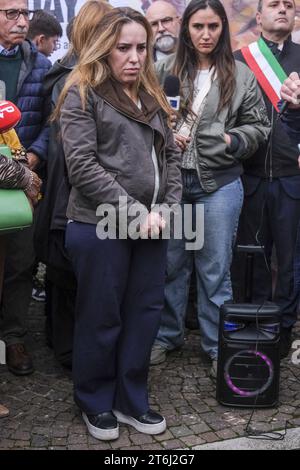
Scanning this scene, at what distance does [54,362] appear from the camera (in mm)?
4660

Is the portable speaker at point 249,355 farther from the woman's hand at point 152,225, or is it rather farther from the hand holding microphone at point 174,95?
the hand holding microphone at point 174,95

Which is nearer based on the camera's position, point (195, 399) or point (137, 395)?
point (137, 395)

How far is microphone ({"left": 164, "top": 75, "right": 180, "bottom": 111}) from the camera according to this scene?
13.1 ft

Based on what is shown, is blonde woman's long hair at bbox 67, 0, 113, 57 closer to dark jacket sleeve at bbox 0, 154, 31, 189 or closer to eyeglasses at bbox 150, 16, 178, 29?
dark jacket sleeve at bbox 0, 154, 31, 189

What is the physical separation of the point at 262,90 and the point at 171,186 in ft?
4.02

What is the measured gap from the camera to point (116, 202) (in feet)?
11.3

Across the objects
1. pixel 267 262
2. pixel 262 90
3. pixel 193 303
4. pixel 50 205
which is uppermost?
pixel 262 90

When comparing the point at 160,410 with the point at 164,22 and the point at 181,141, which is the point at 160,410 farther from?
the point at 164,22

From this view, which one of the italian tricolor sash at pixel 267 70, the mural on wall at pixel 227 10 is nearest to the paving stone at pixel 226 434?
the italian tricolor sash at pixel 267 70

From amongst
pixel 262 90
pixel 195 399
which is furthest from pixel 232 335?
pixel 262 90

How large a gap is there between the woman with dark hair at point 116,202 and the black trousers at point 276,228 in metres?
1.06
